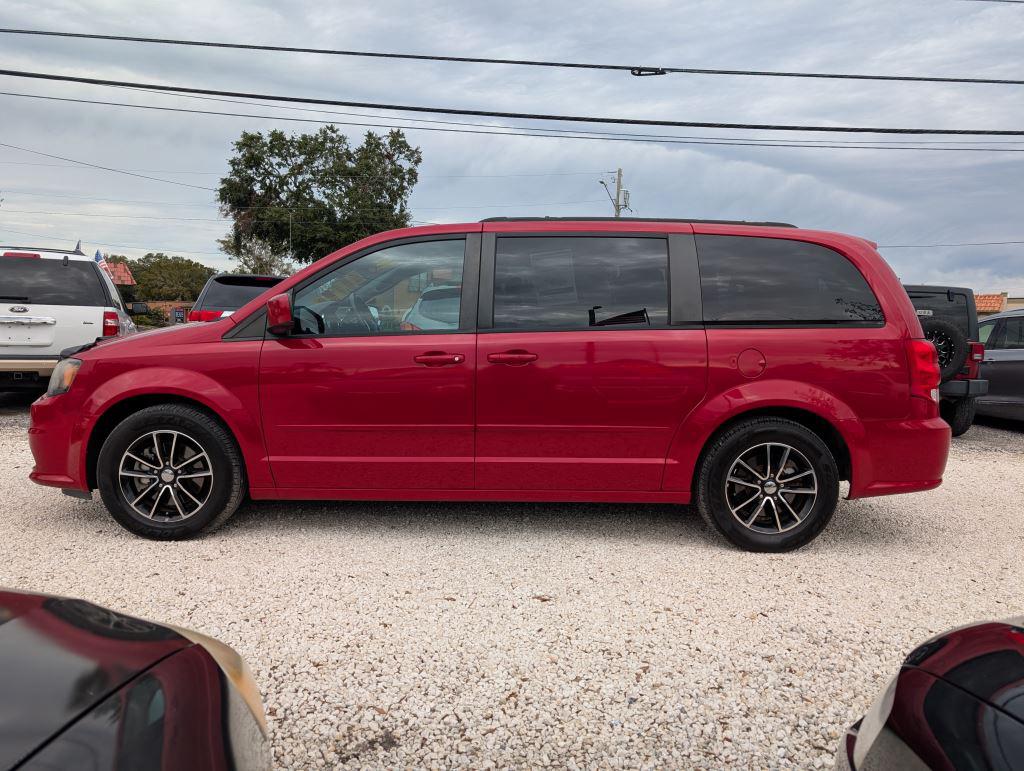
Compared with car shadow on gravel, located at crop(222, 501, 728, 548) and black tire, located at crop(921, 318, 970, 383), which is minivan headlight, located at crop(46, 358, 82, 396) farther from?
black tire, located at crop(921, 318, 970, 383)

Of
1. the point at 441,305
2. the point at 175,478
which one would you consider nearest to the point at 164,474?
the point at 175,478

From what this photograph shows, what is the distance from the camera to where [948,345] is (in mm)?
7652

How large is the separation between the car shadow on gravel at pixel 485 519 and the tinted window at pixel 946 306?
5.49 m

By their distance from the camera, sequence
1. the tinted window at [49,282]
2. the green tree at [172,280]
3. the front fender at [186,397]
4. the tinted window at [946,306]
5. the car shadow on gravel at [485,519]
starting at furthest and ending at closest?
1. the green tree at [172,280]
2. the tinted window at [946,306]
3. the tinted window at [49,282]
4. the car shadow on gravel at [485,519]
5. the front fender at [186,397]

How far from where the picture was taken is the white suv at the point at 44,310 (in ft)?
25.6

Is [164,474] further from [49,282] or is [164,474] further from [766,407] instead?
[49,282]

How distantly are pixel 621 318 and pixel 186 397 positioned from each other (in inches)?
98.1

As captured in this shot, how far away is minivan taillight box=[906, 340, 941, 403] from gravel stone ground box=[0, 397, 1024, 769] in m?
0.98

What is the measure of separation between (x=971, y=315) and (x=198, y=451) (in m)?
8.55

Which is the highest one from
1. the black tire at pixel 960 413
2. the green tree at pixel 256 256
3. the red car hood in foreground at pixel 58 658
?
the green tree at pixel 256 256

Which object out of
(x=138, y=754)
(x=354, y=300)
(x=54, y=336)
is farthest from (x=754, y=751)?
(x=54, y=336)

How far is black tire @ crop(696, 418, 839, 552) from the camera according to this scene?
12.4ft

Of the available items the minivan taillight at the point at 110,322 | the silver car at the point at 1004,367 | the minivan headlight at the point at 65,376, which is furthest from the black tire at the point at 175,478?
the silver car at the point at 1004,367

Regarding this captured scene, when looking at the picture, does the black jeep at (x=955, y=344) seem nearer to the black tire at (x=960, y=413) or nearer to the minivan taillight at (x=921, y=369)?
the black tire at (x=960, y=413)
